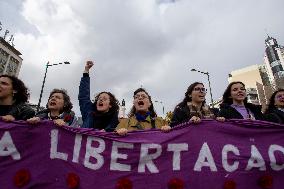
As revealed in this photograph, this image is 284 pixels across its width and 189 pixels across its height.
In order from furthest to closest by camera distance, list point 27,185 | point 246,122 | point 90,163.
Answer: point 246,122
point 90,163
point 27,185

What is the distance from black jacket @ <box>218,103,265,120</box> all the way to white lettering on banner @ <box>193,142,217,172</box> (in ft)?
3.00

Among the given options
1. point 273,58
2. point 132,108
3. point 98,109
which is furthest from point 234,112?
point 273,58

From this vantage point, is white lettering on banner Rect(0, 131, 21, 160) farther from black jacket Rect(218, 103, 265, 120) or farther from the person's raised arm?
black jacket Rect(218, 103, 265, 120)

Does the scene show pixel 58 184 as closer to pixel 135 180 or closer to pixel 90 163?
pixel 90 163

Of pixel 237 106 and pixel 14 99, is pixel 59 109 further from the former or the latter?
pixel 237 106

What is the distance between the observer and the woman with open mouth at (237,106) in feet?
17.5

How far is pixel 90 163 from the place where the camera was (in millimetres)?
4367

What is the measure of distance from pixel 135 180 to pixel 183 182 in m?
0.59

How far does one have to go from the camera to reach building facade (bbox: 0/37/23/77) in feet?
200

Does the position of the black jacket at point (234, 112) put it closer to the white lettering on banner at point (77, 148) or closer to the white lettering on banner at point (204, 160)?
the white lettering on banner at point (204, 160)

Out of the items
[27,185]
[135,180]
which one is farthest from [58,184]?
[135,180]

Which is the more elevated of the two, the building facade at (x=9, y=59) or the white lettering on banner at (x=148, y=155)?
the building facade at (x=9, y=59)

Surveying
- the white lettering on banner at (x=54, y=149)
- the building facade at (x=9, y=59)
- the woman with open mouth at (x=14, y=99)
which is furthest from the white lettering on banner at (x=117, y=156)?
the building facade at (x=9, y=59)

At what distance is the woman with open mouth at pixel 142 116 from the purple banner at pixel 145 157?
51cm
